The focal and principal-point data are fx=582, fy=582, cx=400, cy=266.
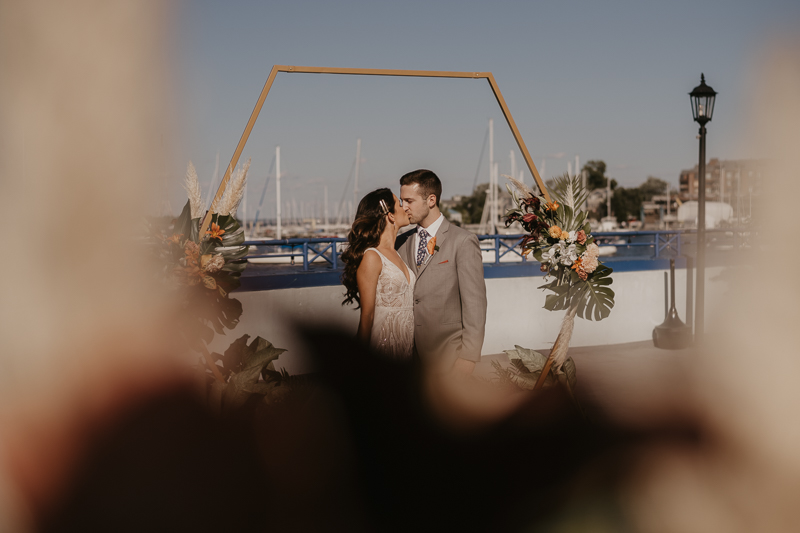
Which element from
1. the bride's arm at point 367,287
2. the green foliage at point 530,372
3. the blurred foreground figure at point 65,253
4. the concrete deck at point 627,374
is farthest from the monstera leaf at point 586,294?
the blurred foreground figure at point 65,253

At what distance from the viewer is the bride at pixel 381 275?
3836mm

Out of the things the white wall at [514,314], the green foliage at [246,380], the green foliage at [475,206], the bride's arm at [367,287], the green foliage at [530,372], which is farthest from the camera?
the green foliage at [475,206]

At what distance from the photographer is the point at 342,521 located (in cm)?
330

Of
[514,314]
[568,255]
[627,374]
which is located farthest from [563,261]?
[514,314]

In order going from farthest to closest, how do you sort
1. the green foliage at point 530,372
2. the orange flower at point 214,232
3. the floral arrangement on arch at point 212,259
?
1. the green foliage at point 530,372
2. the orange flower at point 214,232
3. the floral arrangement on arch at point 212,259

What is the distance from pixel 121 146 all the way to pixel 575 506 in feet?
9.61

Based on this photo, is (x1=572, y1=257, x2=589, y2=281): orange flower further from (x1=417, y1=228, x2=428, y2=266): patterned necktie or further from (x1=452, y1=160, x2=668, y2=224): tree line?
(x1=452, y1=160, x2=668, y2=224): tree line

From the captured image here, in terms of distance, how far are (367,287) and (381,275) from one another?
0.16m

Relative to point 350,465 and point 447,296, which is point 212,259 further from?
point 350,465

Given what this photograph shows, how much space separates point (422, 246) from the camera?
4.18 meters

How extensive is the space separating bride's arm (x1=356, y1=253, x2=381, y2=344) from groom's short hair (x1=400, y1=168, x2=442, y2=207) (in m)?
0.58

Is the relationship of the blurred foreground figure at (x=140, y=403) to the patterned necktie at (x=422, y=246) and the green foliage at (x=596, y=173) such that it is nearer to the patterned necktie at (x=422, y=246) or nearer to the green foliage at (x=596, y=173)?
the patterned necktie at (x=422, y=246)

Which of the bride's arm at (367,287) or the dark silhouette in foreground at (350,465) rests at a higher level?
the bride's arm at (367,287)

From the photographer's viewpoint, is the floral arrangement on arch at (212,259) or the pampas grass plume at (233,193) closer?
the floral arrangement on arch at (212,259)
